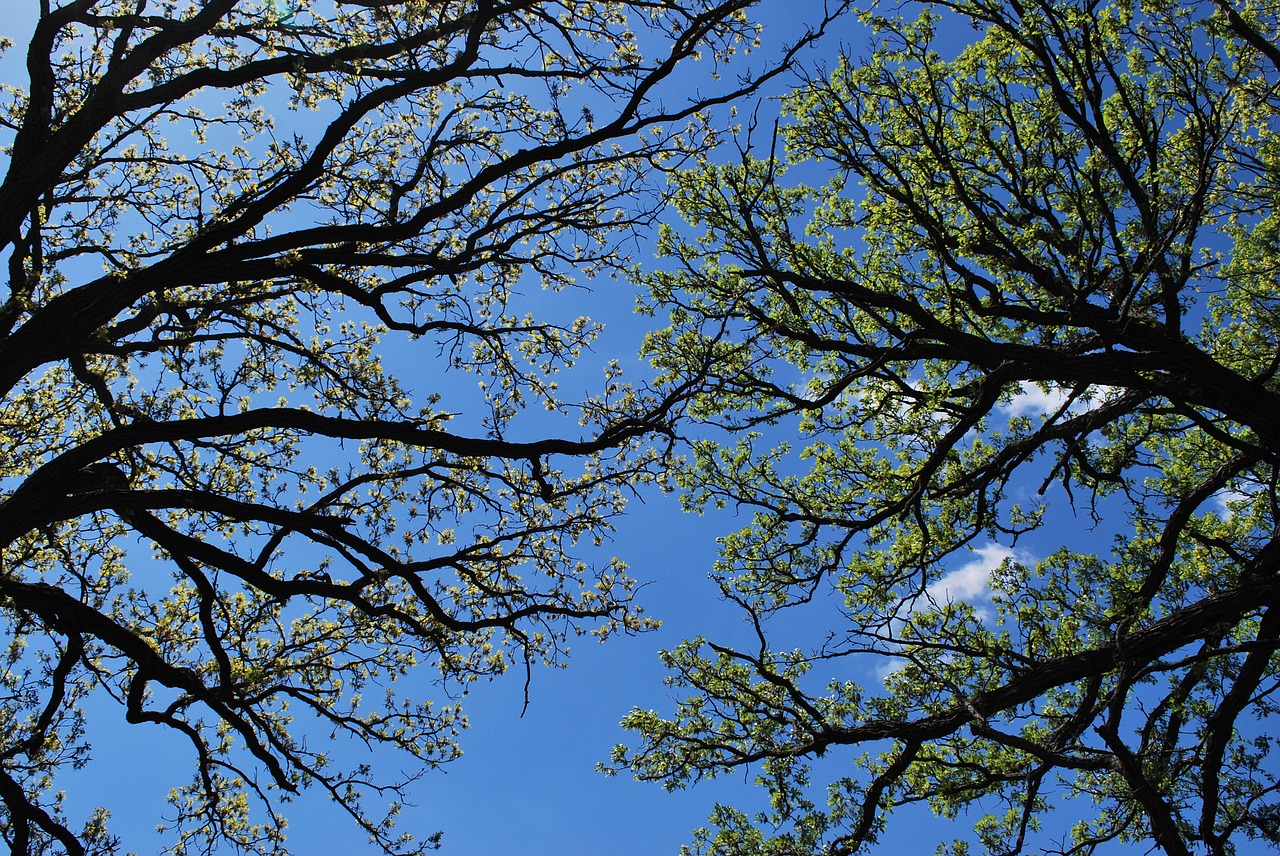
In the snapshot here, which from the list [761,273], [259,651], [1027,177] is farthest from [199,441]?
[1027,177]

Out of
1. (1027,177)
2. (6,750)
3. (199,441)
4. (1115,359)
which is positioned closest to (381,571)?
(199,441)

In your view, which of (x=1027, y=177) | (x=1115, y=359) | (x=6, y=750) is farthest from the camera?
(x=1027, y=177)

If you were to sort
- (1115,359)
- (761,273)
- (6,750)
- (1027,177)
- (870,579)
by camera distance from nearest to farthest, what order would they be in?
(1115,359), (6,750), (761,273), (1027,177), (870,579)

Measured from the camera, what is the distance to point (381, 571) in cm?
838

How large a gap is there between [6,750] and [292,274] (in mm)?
6253

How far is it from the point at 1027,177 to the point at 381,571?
32.4ft

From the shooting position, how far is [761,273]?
986 centimetres

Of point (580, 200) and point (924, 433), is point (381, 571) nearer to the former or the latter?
point (580, 200)

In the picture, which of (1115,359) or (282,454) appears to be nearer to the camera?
(1115,359)

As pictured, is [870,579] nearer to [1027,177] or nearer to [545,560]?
[545,560]

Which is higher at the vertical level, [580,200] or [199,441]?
[580,200]

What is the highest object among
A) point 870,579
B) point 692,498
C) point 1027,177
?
point 1027,177

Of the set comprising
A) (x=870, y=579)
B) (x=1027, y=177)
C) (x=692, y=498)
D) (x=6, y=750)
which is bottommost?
(x=6, y=750)

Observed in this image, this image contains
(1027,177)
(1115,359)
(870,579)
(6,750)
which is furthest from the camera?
(870,579)
